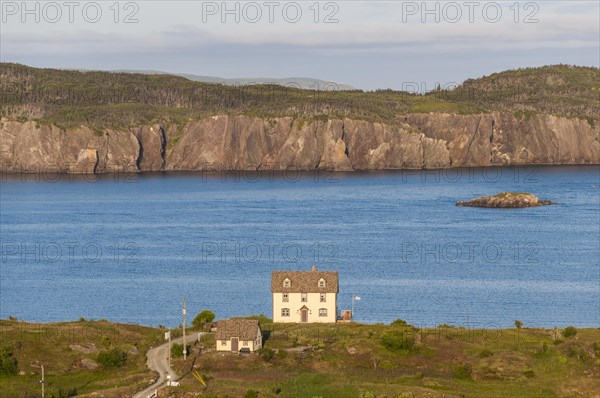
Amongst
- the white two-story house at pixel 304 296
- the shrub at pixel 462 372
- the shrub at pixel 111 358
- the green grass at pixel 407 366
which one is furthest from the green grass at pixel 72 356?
the shrub at pixel 462 372

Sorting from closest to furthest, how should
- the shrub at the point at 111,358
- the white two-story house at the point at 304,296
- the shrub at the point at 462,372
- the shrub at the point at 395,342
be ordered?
the shrub at the point at 462,372
the shrub at the point at 111,358
the shrub at the point at 395,342
the white two-story house at the point at 304,296

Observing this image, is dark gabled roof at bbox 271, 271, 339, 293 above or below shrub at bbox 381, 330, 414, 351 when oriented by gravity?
above

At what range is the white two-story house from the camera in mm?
92062

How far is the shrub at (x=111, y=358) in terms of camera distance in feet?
258

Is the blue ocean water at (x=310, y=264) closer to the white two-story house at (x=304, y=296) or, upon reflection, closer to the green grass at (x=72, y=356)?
the white two-story house at (x=304, y=296)

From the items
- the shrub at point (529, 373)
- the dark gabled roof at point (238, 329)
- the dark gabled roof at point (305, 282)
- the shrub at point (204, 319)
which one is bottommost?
the shrub at point (529, 373)

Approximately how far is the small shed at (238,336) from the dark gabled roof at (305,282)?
10.2 metres

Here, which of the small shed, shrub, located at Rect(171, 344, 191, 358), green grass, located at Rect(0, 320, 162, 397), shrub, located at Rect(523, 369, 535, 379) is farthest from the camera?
the small shed

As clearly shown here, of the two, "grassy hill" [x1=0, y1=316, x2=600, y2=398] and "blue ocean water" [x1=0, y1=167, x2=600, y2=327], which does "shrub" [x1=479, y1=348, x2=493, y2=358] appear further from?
"blue ocean water" [x1=0, y1=167, x2=600, y2=327]

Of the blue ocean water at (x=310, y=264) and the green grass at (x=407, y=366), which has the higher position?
the green grass at (x=407, y=366)

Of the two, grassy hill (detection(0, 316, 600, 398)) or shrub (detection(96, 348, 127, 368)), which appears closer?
grassy hill (detection(0, 316, 600, 398))

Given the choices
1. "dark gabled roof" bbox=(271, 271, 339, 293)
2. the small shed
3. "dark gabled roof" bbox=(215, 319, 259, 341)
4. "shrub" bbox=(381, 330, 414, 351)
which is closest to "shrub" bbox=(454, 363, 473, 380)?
"shrub" bbox=(381, 330, 414, 351)

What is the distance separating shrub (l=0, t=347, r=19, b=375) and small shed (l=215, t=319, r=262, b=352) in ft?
45.2

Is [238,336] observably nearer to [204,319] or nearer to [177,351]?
[177,351]
